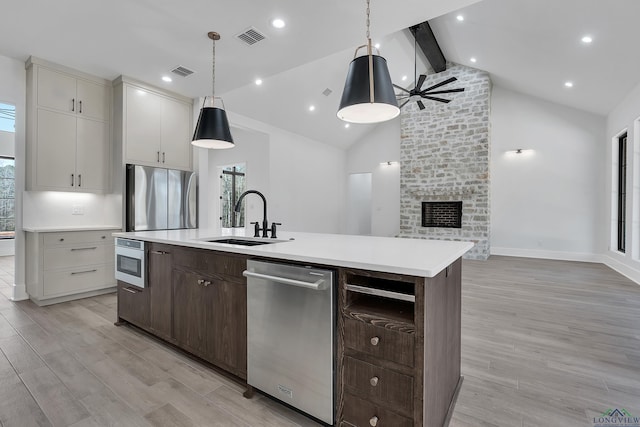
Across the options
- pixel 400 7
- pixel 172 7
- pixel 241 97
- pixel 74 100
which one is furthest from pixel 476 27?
pixel 74 100

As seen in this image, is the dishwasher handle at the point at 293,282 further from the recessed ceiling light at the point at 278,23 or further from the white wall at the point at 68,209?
the white wall at the point at 68,209

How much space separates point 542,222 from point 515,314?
183 inches

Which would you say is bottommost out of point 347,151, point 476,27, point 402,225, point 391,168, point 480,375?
point 480,375

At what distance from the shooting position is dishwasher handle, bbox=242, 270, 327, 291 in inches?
56.0

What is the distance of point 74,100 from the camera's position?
3.89m

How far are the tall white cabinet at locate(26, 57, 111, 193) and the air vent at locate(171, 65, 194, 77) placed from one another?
3.60 feet

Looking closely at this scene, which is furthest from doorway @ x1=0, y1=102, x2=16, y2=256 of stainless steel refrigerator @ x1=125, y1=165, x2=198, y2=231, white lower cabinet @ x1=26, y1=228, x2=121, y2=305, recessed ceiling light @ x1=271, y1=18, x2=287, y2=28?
recessed ceiling light @ x1=271, y1=18, x2=287, y2=28

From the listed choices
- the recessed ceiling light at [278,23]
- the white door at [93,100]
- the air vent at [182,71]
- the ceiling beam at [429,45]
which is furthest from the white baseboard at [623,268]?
the white door at [93,100]

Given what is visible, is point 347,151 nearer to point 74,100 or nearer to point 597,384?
point 74,100

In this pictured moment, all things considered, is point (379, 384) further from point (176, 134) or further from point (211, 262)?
point (176, 134)

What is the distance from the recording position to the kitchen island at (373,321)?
1232mm

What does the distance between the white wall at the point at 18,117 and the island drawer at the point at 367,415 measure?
4.42m

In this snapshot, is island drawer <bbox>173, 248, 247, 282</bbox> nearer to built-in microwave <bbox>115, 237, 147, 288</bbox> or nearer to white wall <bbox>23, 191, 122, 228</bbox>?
built-in microwave <bbox>115, 237, 147, 288</bbox>

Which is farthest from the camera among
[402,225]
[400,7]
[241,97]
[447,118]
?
[402,225]
